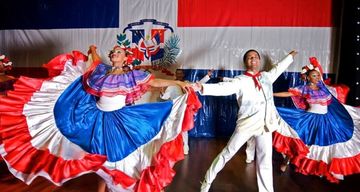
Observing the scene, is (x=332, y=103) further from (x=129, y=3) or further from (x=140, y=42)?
(x=129, y=3)

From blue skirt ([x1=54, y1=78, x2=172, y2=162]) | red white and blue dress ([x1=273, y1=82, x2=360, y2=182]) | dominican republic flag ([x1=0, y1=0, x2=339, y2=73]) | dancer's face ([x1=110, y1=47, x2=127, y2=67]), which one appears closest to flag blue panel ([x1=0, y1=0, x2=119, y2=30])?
dominican republic flag ([x1=0, y1=0, x2=339, y2=73])

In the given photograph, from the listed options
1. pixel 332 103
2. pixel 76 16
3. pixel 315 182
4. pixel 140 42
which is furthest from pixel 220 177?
pixel 76 16

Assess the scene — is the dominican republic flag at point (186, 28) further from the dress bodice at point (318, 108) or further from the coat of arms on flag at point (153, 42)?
the dress bodice at point (318, 108)

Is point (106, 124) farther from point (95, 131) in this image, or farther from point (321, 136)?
point (321, 136)

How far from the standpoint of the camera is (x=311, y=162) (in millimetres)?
3006

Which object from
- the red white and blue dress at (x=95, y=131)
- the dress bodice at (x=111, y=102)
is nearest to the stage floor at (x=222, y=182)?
the red white and blue dress at (x=95, y=131)

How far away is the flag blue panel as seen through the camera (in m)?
5.26

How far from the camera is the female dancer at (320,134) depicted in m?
2.91

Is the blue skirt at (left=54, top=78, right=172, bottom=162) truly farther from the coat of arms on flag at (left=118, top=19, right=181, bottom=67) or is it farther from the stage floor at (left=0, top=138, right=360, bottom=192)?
the coat of arms on flag at (left=118, top=19, right=181, bottom=67)

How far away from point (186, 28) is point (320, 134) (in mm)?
2710

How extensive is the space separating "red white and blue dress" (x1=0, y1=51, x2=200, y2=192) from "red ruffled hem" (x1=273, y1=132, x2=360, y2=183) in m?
1.13

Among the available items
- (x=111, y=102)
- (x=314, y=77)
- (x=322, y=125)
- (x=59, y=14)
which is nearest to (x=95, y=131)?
(x=111, y=102)

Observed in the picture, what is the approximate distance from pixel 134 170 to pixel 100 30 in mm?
3629

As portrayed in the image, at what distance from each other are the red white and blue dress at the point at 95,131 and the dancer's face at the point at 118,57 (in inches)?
4.4
